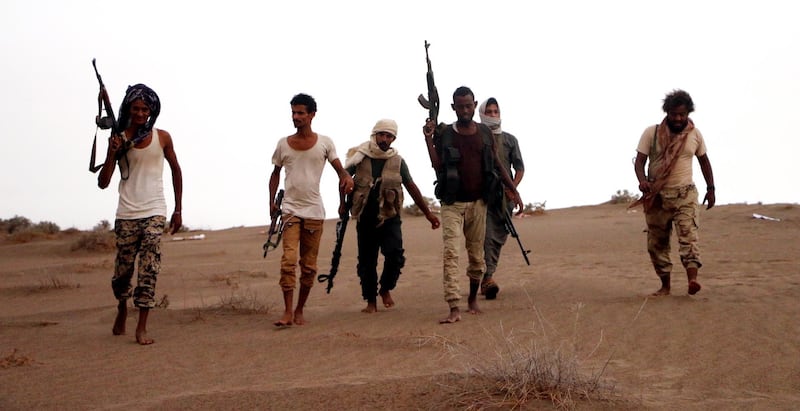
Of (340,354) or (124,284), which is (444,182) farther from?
Answer: (124,284)

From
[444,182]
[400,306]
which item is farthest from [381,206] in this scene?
[400,306]

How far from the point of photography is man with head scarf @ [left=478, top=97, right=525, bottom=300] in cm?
828

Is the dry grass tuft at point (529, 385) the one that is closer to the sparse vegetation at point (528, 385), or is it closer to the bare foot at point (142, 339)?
the sparse vegetation at point (528, 385)

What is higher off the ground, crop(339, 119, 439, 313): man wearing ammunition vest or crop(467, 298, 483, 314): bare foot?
crop(339, 119, 439, 313): man wearing ammunition vest

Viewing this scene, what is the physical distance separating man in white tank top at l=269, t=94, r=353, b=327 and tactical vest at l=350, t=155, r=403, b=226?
1.14 feet

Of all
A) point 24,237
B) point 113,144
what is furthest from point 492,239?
point 24,237

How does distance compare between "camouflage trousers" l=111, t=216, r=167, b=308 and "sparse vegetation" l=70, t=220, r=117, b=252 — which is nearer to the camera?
"camouflage trousers" l=111, t=216, r=167, b=308

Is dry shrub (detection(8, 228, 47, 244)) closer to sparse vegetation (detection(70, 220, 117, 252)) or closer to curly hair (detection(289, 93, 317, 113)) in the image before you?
sparse vegetation (detection(70, 220, 117, 252))

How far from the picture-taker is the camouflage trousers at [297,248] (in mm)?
6902

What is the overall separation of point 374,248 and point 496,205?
1338 millimetres

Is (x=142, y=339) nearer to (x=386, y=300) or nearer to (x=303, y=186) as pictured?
(x=303, y=186)

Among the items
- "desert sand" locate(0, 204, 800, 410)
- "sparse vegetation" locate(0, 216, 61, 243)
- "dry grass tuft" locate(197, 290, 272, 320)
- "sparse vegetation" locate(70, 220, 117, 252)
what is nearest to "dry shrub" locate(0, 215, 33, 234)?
"sparse vegetation" locate(0, 216, 61, 243)

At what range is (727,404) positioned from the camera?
4078 mm

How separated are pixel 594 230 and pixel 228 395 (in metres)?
12.9
